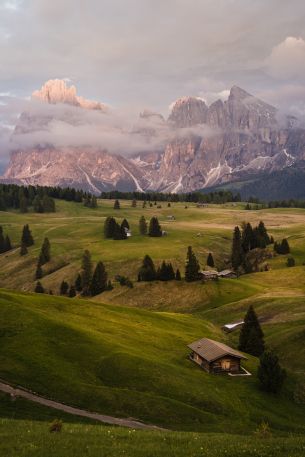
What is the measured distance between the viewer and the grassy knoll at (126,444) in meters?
25.1

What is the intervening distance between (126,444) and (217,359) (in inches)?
1567

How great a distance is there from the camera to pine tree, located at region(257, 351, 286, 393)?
61.7m

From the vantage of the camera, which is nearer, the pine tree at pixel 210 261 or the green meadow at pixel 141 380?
the green meadow at pixel 141 380

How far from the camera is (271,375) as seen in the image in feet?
202

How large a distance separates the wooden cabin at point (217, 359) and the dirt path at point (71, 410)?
23.6 meters

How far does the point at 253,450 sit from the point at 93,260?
14877 cm

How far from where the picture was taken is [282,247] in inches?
6654

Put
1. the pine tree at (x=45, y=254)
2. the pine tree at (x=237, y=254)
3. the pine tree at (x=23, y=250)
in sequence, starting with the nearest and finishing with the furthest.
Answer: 1. the pine tree at (x=237, y=254)
2. the pine tree at (x=45, y=254)
3. the pine tree at (x=23, y=250)

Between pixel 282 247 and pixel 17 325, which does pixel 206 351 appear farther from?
pixel 282 247

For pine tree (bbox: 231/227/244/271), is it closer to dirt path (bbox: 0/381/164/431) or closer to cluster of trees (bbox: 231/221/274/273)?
cluster of trees (bbox: 231/221/274/273)

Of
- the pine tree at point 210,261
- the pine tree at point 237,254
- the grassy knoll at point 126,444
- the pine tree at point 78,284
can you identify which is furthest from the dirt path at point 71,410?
the pine tree at point 237,254

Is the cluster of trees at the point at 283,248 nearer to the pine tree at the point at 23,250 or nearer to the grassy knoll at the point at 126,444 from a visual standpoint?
the pine tree at the point at 23,250

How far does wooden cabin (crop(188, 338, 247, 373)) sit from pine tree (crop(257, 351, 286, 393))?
559cm

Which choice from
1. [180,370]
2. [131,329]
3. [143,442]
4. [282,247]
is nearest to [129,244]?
[282,247]
